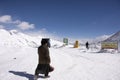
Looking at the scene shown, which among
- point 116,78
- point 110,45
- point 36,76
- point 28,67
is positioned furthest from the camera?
point 110,45

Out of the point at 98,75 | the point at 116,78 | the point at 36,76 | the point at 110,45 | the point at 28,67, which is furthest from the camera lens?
the point at 110,45

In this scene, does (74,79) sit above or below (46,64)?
below

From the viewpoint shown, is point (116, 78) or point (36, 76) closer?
point (36, 76)

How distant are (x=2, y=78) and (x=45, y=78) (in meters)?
1.94

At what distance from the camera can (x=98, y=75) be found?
10742 millimetres

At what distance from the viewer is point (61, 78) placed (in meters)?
9.90

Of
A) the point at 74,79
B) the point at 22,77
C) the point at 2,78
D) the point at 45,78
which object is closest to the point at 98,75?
the point at 74,79

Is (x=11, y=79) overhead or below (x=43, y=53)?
below

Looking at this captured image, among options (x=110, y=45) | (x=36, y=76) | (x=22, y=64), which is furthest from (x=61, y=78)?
(x=110, y=45)

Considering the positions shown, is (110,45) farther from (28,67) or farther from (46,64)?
(46,64)

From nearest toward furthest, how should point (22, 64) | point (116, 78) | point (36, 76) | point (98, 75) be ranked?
point (36, 76)
point (116, 78)
point (98, 75)
point (22, 64)

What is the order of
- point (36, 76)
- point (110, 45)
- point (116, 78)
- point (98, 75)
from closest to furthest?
point (36, 76), point (116, 78), point (98, 75), point (110, 45)

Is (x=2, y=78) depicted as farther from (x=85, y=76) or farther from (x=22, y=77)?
(x=85, y=76)

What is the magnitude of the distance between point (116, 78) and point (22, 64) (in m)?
5.99
